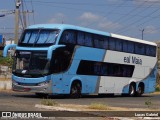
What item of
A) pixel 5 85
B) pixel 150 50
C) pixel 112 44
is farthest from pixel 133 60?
pixel 5 85

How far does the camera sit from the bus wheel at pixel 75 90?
89.1ft

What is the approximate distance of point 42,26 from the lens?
26391 millimetres

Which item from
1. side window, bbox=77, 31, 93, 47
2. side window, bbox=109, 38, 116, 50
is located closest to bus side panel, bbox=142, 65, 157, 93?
side window, bbox=109, 38, 116, 50

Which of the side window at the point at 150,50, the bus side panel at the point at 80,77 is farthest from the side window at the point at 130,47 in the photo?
the bus side panel at the point at 80,77

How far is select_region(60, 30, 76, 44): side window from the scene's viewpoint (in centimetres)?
2572

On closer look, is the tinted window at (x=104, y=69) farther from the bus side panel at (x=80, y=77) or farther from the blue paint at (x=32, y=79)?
the blue paint at (x=32, y=79)

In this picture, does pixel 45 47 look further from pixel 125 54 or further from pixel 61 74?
pixel 125 54

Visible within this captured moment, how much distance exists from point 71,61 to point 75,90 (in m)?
2.01

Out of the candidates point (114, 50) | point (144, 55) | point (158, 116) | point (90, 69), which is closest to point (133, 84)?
point (144, 55)

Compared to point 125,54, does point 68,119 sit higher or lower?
lower

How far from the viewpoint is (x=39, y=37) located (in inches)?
1015

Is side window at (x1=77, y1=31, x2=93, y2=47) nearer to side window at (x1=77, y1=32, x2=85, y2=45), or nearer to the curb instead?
side window at (x1=77, y1=32, x2=85, y2=45)

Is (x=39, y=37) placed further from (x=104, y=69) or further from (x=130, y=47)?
(x=130, y=47)

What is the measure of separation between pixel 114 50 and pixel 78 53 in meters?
4.52
